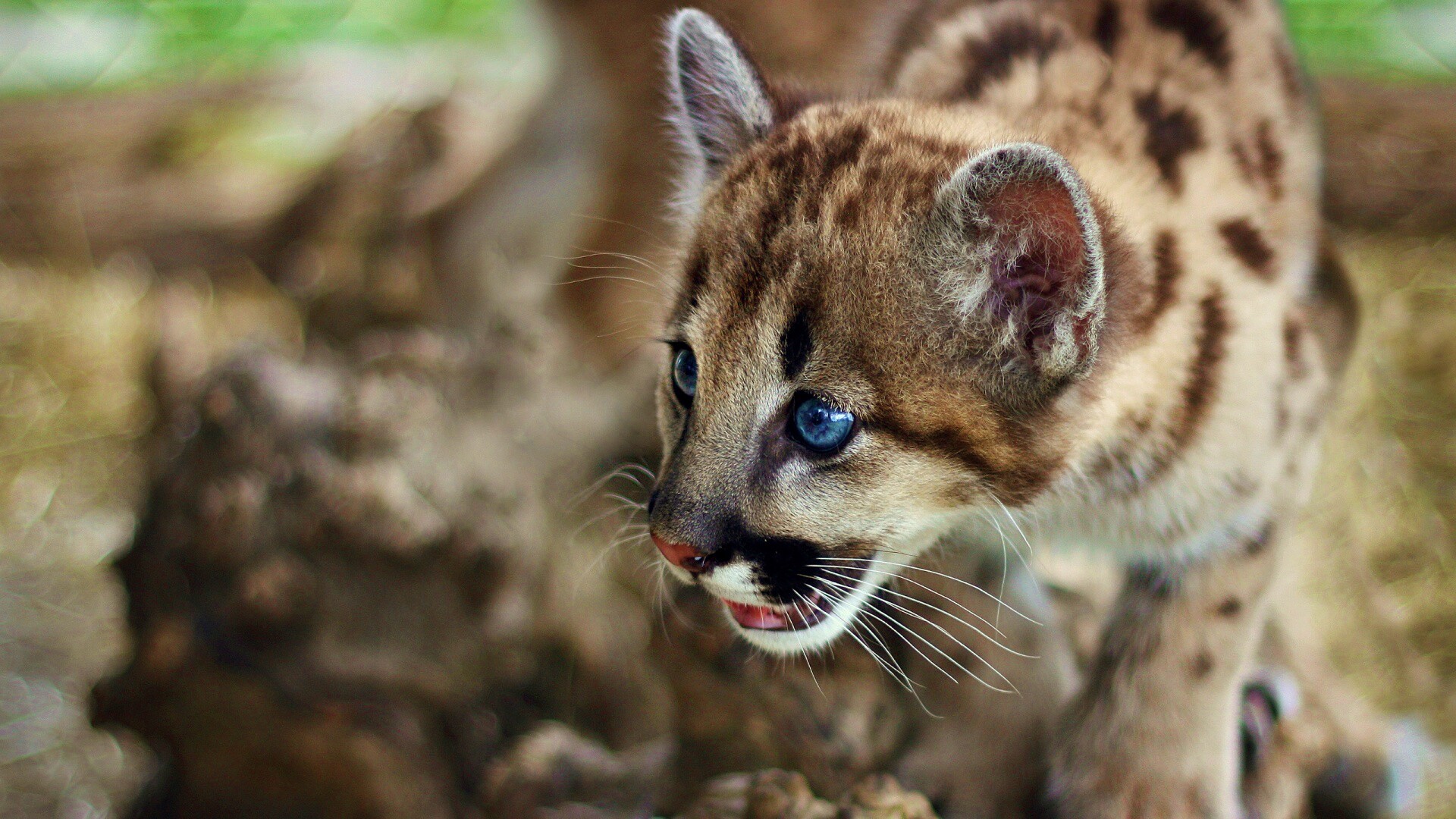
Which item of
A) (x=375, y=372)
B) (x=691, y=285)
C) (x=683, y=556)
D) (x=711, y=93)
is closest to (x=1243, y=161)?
(x=711, y=93)

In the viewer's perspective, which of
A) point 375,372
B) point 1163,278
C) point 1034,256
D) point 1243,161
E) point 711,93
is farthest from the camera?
point 375,372

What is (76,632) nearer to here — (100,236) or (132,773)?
(132,773)

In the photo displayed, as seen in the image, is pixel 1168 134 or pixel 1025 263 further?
pixel 1168 134

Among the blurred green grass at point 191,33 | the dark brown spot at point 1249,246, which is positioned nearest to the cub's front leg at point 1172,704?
the dark brown spot at point 1249,246

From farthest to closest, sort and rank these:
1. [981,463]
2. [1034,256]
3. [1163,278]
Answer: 1. [1163,278]
2. [981,463]
3. [1034,256]

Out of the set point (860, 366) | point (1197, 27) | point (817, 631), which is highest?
point (1197, 27)

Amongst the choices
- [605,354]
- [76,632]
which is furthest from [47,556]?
[605,354]

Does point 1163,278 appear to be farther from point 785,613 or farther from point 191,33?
point 191,33
